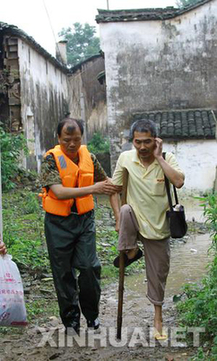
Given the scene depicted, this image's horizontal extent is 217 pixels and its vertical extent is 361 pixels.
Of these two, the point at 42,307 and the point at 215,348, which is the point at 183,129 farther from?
the point at 215,348

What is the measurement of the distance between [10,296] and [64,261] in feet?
2.23

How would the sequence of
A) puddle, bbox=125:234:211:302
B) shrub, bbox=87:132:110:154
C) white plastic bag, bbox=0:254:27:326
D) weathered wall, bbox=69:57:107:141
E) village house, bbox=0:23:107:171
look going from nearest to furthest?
white plastic bag, bbox=0:254:27:326 → puddle, bbox=125:234:211:302 → village house, bbox=0:23:107:171 → shrub, bbox=87:132:110:154 → weathered wall, bbox=69:57:107:141

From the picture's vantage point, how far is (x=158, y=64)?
16578 millimetres

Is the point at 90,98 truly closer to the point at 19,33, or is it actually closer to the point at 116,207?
the point at 19,33

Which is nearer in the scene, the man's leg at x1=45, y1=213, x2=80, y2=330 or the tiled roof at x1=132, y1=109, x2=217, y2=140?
the man's leg at x1=45, y1=213, x2=80, y2=330

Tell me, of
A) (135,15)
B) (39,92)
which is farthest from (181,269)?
(39,92)

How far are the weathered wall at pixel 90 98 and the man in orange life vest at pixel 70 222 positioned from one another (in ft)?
75.8

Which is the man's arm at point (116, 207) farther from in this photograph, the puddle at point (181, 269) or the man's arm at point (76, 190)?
the puddle at point (181, 269)

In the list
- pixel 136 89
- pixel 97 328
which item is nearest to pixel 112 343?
pixel 97 328

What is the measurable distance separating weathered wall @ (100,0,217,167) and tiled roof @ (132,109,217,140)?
0.33 m

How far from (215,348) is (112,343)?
0.97 m

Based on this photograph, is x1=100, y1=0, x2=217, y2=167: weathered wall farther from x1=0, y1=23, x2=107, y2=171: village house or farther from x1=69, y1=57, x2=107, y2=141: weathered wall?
x1=69, y1=57, x2=107, y2=141: weathered wall

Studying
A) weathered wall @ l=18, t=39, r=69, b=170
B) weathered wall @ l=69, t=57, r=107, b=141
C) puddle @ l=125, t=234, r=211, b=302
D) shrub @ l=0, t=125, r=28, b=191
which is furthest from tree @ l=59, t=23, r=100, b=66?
puddle @ l=125, t=234, r=211, b=302

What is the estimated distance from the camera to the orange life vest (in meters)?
4.07
